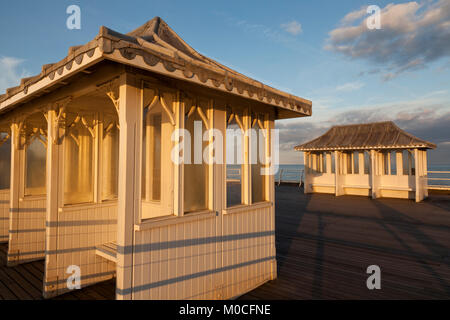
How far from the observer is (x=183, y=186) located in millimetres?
2750

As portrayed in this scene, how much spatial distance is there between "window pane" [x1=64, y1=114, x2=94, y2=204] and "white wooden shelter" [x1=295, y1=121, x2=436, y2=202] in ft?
36.4

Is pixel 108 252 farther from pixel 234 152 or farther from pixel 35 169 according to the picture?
pixel 35 169

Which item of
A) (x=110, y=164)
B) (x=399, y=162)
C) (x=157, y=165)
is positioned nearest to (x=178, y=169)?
(x=157, y=165)

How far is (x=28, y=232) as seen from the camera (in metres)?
4.59

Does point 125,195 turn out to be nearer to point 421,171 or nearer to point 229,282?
point 229,282

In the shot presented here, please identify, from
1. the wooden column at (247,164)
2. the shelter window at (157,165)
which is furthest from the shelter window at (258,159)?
the shelter window at (157,165)

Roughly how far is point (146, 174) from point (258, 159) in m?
1.60

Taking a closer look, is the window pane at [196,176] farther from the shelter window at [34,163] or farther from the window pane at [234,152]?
the shelter window at [34,163]

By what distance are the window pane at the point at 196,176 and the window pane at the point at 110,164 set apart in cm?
206

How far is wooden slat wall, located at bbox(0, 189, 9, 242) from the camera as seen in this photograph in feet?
18.1

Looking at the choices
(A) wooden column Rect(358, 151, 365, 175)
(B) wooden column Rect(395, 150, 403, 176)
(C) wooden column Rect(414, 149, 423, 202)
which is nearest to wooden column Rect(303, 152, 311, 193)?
(A) wooden column Rect(358, 151, 365, 175)

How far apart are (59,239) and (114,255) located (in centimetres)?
104

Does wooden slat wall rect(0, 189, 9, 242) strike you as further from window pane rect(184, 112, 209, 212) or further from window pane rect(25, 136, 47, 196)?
window pane rect(184, 112, 209, 212)

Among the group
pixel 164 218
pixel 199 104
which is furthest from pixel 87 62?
pixel 164 218
